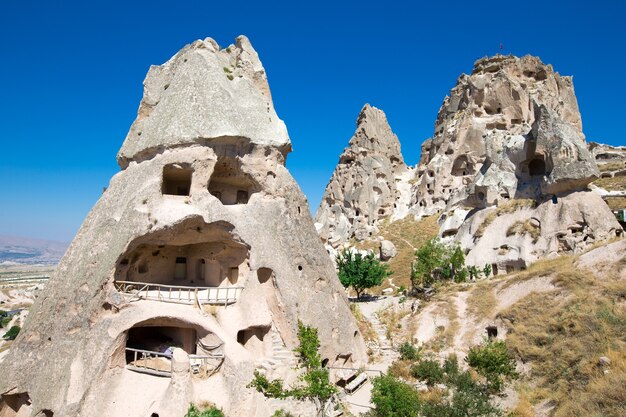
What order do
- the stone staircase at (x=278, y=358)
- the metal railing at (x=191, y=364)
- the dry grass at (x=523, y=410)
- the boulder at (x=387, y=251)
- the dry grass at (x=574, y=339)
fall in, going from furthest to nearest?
the boulder at (x=387, y=251) < the stone staircase at (x=278, y=358) < the metal railing at (x=191, y=364) < the dry grass at (x=523, y=410) < the dry grass at (x=574, y=339)

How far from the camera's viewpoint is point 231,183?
19.3 m

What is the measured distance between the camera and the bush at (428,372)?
15678 millimetres

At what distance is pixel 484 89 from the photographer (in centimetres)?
4731

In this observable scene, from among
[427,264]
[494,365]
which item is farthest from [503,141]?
[494,365]

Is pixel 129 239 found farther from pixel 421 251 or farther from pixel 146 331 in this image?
pixel 421 251

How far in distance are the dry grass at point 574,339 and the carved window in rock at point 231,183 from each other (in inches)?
466

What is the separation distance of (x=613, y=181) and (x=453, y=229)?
1756 cm

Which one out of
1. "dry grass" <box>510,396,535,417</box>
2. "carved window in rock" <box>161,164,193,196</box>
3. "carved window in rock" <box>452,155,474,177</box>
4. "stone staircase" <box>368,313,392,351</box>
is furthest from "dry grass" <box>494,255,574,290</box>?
"carved window in rock" <box>452,155,474,177</box>

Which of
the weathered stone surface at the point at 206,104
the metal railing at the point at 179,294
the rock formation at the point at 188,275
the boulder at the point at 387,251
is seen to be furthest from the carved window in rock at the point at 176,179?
the boulder at the point at 387,251

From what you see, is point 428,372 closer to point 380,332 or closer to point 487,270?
point 380,332

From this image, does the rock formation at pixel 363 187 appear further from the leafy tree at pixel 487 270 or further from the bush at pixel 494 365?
the bush at pixel 494 365

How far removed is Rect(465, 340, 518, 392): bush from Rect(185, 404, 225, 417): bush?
8.68 meters

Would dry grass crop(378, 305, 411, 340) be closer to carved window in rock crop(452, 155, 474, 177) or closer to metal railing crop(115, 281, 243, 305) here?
metal railing crop(115, 281, 243, 305)

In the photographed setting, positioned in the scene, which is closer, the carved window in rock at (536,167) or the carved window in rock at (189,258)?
the carved window in rock at (189,258)
